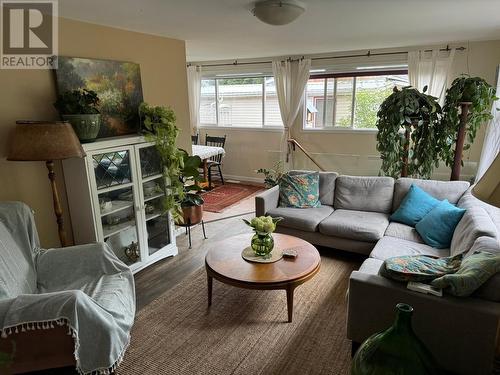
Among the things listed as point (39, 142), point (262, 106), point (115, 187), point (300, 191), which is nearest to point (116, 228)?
point (115, 187)

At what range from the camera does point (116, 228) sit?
9.36ft

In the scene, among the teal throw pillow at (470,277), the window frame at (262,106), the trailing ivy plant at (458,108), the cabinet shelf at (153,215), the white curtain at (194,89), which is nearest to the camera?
the teal throw pillow at (470,277)

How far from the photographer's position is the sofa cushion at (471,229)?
7.00 feet

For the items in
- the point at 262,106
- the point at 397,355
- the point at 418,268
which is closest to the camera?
the point at 397,355

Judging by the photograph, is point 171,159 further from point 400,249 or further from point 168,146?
point 400,249

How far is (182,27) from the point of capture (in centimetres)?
297

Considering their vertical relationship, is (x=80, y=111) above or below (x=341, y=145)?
above

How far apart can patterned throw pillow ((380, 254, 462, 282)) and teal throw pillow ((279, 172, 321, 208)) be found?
5.49ft

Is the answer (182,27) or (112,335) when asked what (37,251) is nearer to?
(112,335)

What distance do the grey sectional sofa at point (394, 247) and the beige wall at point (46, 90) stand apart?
1.80 m

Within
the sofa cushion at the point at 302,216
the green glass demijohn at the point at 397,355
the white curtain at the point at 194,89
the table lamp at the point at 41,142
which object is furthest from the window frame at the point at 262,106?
the green glass demijohn at the point at 397,355

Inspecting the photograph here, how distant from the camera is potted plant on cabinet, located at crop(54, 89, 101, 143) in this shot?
240 cm

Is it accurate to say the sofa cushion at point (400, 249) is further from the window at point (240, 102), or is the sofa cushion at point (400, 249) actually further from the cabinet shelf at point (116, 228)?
the window at point (240, 102)

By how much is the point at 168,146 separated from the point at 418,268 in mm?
2223
